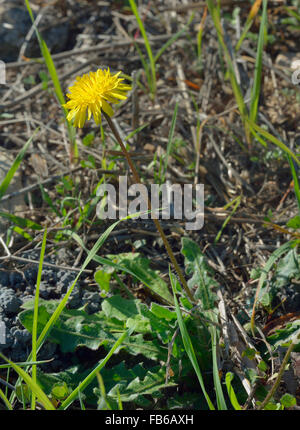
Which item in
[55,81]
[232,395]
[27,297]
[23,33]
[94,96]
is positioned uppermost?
[23,33]

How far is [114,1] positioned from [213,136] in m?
1.68

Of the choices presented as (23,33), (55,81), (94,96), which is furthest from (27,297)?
(23,33)

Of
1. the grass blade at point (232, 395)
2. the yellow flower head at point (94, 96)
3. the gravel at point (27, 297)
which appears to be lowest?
the grass blade at point (232, 395)

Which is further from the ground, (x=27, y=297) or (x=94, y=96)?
(x=94, y=96)

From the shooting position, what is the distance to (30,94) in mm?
3262

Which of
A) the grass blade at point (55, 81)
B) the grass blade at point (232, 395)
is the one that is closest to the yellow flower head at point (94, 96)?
the grass blade at point (55, 81)

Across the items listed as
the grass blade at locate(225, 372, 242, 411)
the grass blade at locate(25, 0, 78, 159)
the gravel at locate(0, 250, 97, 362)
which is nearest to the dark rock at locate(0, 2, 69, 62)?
the grass blade at locate(25, 0, 78, 159)

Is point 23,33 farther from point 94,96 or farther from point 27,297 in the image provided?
point 27,297

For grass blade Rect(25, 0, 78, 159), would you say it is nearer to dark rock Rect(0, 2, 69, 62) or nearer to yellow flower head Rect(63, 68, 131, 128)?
yellow flower head Rect(63, 68, 131, 128)

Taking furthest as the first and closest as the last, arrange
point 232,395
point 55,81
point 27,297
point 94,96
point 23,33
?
point 23,33 < point 55,81 < point 27,297 < point 94,96 < point 232,395

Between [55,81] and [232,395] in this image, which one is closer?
[232,395]

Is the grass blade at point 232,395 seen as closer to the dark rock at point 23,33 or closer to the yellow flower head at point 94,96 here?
the yellow flower head at point 94,96

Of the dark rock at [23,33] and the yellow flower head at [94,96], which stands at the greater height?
the dark rock at [23,33]

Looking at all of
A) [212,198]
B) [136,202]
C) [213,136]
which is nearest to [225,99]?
[213,136]
